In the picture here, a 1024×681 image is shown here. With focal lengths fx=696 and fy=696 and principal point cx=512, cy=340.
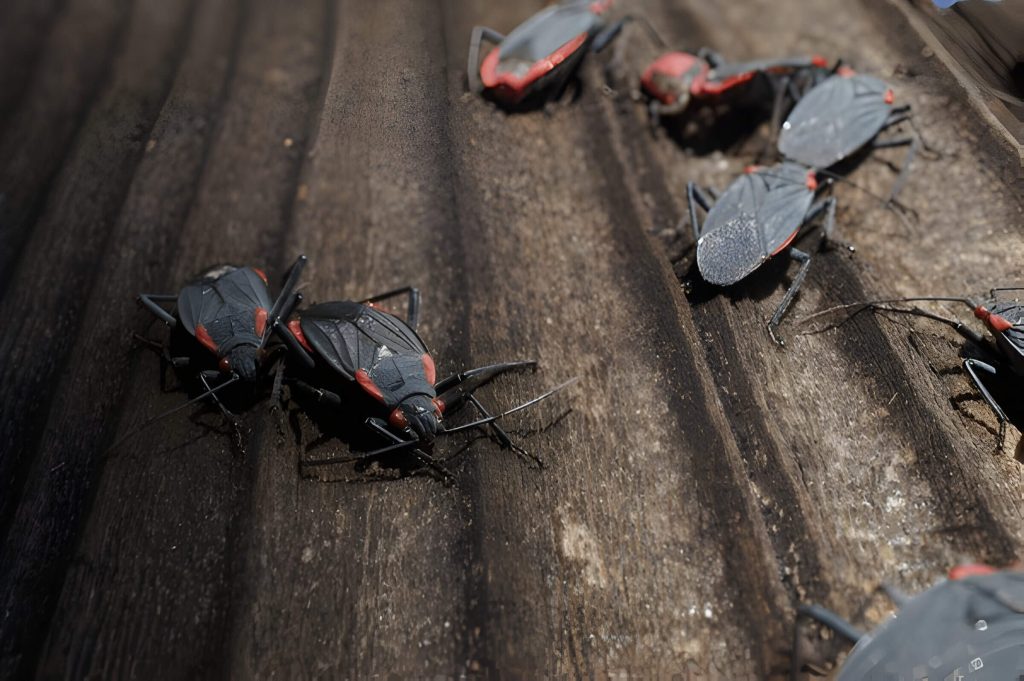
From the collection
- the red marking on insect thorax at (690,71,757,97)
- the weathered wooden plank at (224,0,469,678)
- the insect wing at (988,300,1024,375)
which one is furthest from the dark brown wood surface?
the red marking on insect thorax at (690,71,757,97)

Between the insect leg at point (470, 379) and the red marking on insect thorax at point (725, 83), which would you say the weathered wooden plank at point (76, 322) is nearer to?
the insect leg at point (470, 379)

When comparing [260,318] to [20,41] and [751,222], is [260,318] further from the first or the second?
[751,222]

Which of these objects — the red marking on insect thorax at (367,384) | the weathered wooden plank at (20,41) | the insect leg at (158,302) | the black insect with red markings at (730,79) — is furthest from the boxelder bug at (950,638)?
the weathered wooden plank at (20,41)

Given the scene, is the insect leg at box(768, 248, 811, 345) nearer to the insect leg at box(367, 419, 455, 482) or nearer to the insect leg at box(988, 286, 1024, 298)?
the insect leg at box(988, 286, 1024, 298)

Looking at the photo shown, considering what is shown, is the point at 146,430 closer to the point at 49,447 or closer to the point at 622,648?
the point at 49,447

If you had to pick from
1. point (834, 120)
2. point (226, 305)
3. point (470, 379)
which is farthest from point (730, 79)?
point (226, 305)

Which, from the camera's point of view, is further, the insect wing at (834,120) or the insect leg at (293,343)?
the insect wing at (834,120)

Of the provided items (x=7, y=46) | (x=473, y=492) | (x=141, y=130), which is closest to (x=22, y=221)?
(x=141, y=130)
